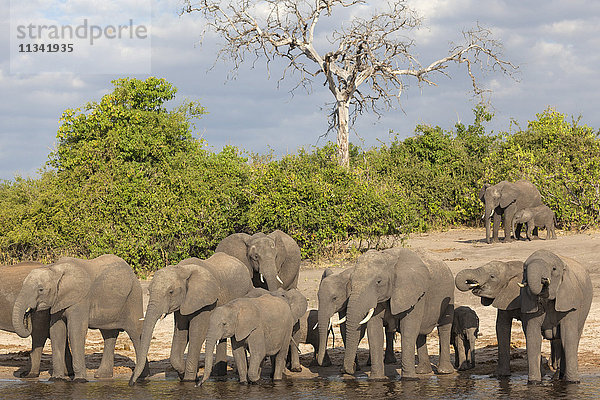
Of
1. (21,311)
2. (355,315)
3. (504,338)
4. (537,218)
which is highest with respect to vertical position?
(537,218)

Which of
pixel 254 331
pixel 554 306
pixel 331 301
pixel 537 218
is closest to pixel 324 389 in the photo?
pixel 254 331

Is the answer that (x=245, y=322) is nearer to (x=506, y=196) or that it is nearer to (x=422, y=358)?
(x=422, y=358)

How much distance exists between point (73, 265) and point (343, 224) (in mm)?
14337

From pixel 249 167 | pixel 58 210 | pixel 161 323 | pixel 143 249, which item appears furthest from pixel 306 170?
pixel 161 323

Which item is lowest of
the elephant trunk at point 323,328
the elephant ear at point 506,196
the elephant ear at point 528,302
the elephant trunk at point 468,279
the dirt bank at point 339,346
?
the dirt bank at point 339,346

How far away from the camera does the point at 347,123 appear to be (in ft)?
129

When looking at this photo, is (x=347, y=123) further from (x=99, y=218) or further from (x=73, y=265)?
(x=73, y=265)

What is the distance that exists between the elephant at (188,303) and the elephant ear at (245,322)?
0.93 metres

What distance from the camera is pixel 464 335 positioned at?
13234 millimetres

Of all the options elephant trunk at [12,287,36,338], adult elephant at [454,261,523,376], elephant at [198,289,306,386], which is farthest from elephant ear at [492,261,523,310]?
elephant trunk at [12,287,36,338]

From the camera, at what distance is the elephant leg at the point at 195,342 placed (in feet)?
40.8

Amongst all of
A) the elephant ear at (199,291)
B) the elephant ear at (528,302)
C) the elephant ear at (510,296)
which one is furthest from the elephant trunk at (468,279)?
the elephant ear at (199,291)

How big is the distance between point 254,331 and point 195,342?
1.29 m

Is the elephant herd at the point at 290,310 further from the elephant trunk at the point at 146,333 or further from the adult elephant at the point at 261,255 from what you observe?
the adult elephant at the point at 261,255
